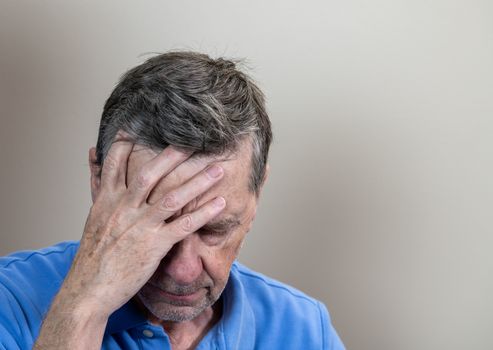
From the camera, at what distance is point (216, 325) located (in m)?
1.69

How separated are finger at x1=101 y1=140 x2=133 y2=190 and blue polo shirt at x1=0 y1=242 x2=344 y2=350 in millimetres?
321

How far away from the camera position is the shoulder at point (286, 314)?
5.82 feet

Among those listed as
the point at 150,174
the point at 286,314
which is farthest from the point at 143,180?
the point at 286,314

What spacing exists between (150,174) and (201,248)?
8.3 inches

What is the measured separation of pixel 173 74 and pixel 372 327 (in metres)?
1.26

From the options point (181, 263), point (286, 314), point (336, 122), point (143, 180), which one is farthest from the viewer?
point (336, 122)

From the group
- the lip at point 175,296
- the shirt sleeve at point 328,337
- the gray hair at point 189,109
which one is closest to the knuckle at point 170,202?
the gray hair at point 189,109

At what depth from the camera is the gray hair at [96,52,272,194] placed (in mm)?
1401

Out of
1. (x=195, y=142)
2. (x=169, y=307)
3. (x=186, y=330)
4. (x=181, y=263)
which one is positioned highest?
(x=195, y=142)

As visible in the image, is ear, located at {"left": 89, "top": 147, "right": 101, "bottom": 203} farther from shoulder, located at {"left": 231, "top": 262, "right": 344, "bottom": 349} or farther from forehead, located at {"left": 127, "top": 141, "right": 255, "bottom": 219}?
shoulder, located at {"left": 231, "top": 262, "right": 344, "bottom": 349}

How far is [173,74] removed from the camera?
1461 millimetres

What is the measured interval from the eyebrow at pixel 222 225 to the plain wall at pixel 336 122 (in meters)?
0.80

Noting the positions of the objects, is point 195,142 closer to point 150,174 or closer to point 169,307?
point 150,174

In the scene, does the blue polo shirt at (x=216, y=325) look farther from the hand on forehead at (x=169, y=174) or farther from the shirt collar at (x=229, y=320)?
the hand on forehead at (x=169, y=174)
